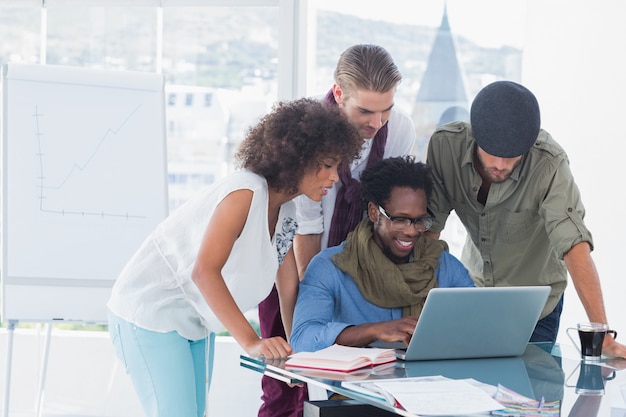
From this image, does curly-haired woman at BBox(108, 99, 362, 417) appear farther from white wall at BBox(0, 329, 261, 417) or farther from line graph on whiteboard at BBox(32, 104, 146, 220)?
white wall at BBox(0, 329, 261, 417)

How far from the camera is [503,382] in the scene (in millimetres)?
1754

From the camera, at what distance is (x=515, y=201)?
8.02 ft

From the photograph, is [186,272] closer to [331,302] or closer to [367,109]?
[331,302]

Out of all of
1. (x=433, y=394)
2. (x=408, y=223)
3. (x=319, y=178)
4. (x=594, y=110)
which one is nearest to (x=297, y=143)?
(x=319, y=178)

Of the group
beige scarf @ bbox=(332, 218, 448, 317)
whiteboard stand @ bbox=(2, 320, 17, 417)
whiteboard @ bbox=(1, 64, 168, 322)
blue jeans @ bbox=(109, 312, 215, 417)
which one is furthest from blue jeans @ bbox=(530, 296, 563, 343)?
whiteboard stand @ bbox=(2, 320, 17, 417)

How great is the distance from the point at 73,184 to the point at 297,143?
1.33 meters

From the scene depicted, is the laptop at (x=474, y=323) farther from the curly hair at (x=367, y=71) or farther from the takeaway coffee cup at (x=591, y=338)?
the curly hair at (x=367, y=71)

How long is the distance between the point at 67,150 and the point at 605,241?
2.13 m

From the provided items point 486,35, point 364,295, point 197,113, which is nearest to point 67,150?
point 197,113

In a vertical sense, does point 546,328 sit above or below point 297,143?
below

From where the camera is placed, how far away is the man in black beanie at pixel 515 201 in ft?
7.35

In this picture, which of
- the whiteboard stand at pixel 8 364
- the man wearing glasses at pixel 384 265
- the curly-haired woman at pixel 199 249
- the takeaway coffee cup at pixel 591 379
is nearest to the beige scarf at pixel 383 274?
the man wearing glasses at pixel 384 265

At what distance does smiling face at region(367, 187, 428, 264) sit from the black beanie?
0.22 m

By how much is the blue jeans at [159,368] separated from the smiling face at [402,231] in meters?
0.58
